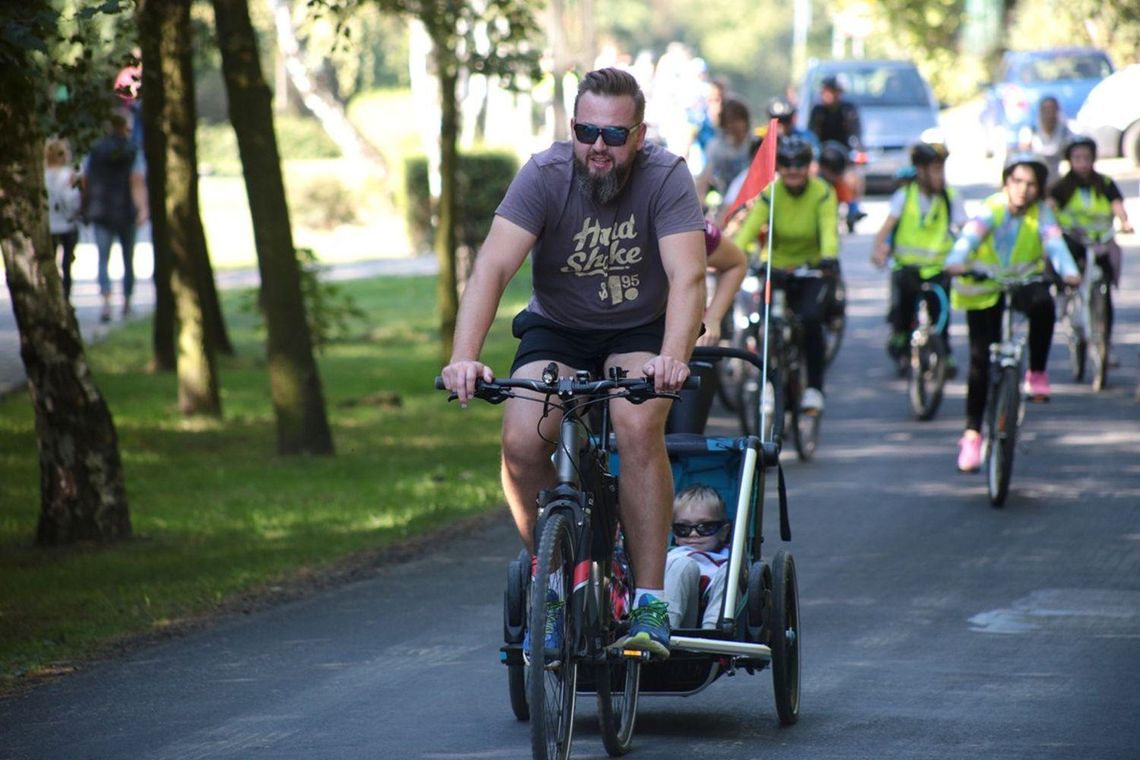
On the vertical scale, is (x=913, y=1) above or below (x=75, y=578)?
above

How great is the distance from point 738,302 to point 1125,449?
3.58 metres

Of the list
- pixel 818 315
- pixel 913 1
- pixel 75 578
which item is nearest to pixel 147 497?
pixel 75 578

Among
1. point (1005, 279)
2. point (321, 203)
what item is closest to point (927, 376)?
point (1005, 279)

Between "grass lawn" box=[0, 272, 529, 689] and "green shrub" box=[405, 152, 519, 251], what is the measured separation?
15.6 feet

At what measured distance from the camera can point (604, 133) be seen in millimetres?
5973

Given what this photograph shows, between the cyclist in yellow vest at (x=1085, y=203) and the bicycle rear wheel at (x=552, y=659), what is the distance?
36.2ft

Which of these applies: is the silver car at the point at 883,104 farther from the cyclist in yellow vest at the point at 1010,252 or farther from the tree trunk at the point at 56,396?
the tree trunk at the point at 56,396

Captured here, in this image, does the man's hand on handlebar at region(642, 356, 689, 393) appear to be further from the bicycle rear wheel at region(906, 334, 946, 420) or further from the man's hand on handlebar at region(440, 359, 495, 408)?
the bicycle rear wheel at region(906, 334, 946, 420)

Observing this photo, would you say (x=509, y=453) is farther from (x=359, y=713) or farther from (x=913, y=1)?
(x=913, y=1)

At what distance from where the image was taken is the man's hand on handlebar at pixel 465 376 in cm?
568

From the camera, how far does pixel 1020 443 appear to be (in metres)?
13.6

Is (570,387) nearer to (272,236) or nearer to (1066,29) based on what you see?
(272,236)

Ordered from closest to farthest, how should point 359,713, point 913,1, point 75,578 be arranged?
point 359,713, point 75,578, point 913,1

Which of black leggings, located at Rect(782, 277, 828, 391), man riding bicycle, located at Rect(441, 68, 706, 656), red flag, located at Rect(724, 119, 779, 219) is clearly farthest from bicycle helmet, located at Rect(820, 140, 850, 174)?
man riding bicycle, located at Rect(441, 68, 706, 656)
